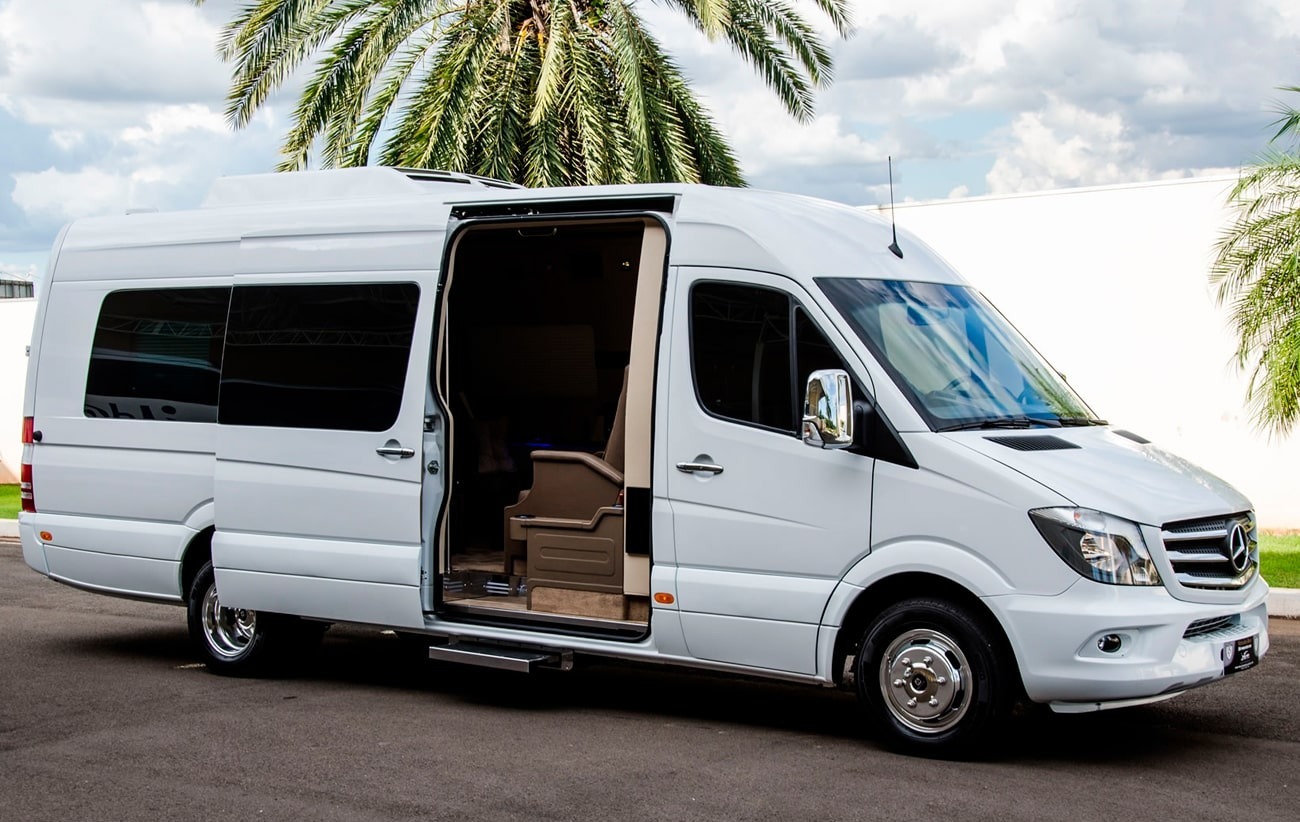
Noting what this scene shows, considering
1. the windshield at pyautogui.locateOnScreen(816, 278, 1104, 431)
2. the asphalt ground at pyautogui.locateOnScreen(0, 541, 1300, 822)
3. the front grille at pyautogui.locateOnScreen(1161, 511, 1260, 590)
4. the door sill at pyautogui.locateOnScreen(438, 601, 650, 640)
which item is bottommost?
the asphalt ground at pyautogui.locateOnScreen(0, 541, 1300, 822)

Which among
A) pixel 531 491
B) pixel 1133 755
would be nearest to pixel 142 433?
pixel 531 491

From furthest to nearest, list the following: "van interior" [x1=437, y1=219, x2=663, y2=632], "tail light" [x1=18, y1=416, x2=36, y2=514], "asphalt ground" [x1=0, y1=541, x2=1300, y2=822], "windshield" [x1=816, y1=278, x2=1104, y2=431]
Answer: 1. "tail light" [x1=18, y1=416, x2=36, y2=514]
2. "van interior" [x1=437, y1=219, x2=663, y2=632]
3. "windshield" [x1=816, y1=278, x2=1104, y2=431]
4. "asphalt ground" [x1=0, y1=541, x2=1300, y2=822]

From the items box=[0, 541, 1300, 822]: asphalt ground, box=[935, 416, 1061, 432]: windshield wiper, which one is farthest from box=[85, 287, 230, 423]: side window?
A: box=[935, 416, 1061, 432]: windshield wiper

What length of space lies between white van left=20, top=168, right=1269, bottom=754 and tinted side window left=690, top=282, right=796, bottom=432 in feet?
0.05

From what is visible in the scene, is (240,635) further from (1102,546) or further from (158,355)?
(1102,546)

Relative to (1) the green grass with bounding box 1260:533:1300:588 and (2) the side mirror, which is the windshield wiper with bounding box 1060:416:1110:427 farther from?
(1) the green grass with bounding box 1260:533:1300:588

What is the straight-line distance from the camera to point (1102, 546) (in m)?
6.69

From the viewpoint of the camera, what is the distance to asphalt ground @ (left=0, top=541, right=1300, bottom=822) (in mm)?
6332

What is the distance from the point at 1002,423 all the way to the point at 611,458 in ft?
7.45

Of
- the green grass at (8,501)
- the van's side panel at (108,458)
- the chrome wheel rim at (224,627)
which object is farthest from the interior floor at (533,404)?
the green grass at (8,501)

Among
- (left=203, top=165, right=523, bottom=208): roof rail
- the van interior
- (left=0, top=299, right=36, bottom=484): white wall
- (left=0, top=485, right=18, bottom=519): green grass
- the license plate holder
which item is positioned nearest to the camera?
the license plate holder

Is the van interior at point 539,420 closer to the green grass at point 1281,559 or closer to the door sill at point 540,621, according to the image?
the door sill at point 540,621

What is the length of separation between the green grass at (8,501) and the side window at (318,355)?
468 inches

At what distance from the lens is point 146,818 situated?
20.2 ft
